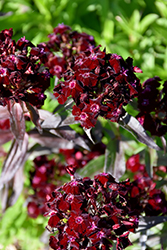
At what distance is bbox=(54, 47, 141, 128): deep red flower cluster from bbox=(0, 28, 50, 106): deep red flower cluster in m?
0.15

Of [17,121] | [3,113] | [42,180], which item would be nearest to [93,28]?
[42,180]

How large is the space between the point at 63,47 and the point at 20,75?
532 millimetres

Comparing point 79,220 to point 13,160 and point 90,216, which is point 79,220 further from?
point 13,160

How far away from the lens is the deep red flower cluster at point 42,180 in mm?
2068

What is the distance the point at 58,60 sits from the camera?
157 centimetres

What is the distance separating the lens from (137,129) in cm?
128

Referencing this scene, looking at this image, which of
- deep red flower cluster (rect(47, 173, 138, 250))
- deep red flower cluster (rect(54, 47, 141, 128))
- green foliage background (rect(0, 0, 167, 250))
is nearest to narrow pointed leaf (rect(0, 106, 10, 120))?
deep red flower cluster (rect(54, 47, 141, 128))

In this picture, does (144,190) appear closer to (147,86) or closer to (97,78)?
(147,86)

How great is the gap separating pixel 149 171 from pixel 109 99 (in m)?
0.58

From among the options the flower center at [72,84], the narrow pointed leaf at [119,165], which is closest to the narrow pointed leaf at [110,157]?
the narrow pointed leaf at [119,165]

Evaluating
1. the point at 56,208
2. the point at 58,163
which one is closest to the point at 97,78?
the point at 56,208

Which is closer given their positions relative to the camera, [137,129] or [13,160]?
[137,129]

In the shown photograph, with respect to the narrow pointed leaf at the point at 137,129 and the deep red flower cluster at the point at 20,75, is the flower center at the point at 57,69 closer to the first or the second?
the deep red flower cluster at the point at 20,75

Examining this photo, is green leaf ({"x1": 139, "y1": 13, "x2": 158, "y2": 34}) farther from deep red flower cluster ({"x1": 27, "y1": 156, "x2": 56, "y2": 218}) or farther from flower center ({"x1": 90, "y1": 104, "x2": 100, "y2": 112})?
flower center ({"x1": 90, "y1": 104, "x2": 100, "y2": 112})
